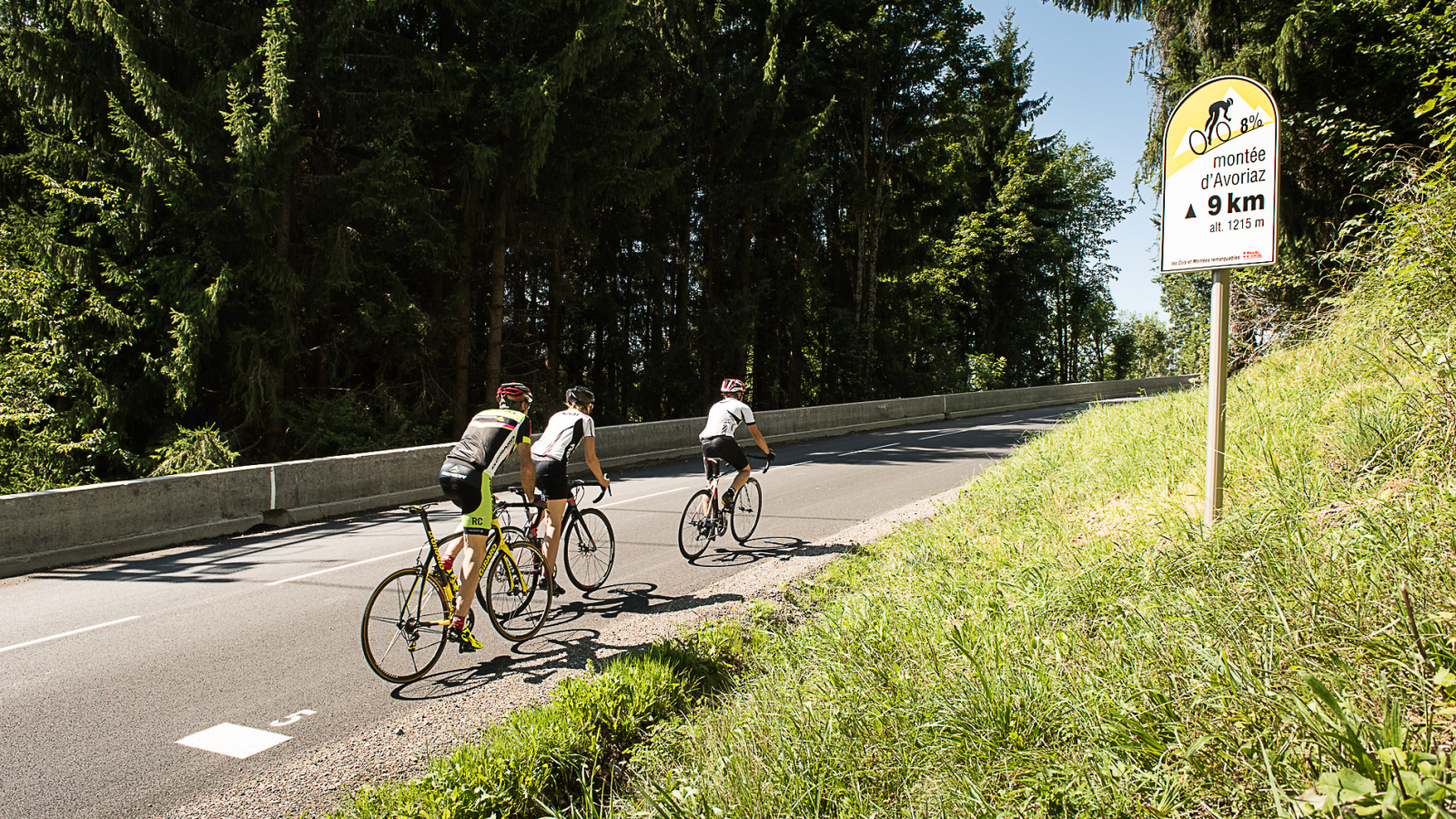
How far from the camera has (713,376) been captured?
2591 cm

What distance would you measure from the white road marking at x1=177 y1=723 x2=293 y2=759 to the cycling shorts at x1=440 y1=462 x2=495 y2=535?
5.54ft

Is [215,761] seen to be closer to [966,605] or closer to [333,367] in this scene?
[966,605]

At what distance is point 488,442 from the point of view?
219 inches

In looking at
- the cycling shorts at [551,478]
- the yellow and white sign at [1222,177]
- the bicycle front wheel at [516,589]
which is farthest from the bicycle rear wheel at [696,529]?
the yellow and white sign at [1222,177]

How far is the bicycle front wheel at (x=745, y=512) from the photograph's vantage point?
9039 mm

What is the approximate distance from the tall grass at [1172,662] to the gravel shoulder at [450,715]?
4.08ft

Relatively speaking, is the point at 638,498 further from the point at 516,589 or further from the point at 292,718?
the point at 292,718

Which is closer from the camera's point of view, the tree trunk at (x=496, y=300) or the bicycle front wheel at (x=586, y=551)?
the bicycle front wheel at (x=586, y=551)

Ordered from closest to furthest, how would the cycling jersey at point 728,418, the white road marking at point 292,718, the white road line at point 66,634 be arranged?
the white road marking at point 292,718, the white road line at point 66,634, the cycling jersey at point 728,418

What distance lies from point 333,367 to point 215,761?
47.6 feet

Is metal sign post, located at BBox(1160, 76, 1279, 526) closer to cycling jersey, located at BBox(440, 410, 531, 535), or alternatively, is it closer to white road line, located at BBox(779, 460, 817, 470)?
cycling jersey, located at BBox(440, 410, 531, 535)

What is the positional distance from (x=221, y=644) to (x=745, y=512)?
17.4 ft

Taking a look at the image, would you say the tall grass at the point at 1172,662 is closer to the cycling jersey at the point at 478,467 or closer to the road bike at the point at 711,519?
the cycling jersey at the point at 478,467

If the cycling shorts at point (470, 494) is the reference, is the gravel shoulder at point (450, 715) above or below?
below
